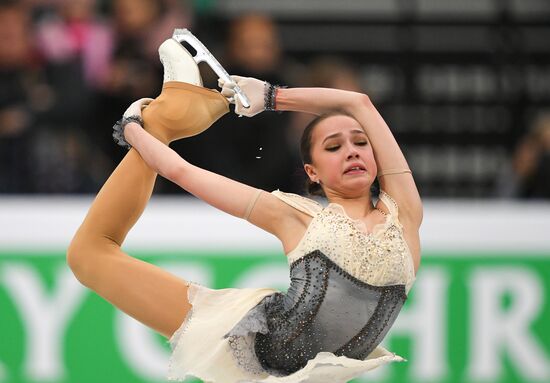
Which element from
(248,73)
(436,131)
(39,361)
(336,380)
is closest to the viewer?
(336,380)

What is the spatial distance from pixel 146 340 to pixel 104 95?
1.33 metres

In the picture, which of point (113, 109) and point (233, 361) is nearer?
point (233, 361)

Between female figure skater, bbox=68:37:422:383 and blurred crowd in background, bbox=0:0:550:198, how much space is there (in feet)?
6.87

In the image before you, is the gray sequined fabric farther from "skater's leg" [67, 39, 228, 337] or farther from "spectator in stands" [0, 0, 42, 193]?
"spectator in stands" [0, 0, 42, 193]

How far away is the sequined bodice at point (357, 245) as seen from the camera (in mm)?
3551

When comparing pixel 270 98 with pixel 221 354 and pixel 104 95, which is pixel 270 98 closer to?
pixel 221 354

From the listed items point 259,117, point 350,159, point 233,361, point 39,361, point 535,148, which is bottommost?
point 39,361

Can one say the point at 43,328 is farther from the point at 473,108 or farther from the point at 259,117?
the point at 473,108

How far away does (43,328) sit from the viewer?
5.68m

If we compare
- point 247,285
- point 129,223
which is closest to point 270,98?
point 129,223

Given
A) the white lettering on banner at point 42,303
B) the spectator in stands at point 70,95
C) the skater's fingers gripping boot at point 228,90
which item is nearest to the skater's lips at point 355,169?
the skater's fingers gripping boot at point 228,90

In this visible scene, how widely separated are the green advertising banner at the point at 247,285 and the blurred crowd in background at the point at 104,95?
0.39m

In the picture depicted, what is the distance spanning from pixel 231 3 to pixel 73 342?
2373 mm

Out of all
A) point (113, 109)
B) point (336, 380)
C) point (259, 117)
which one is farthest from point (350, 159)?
point (113, 109)
